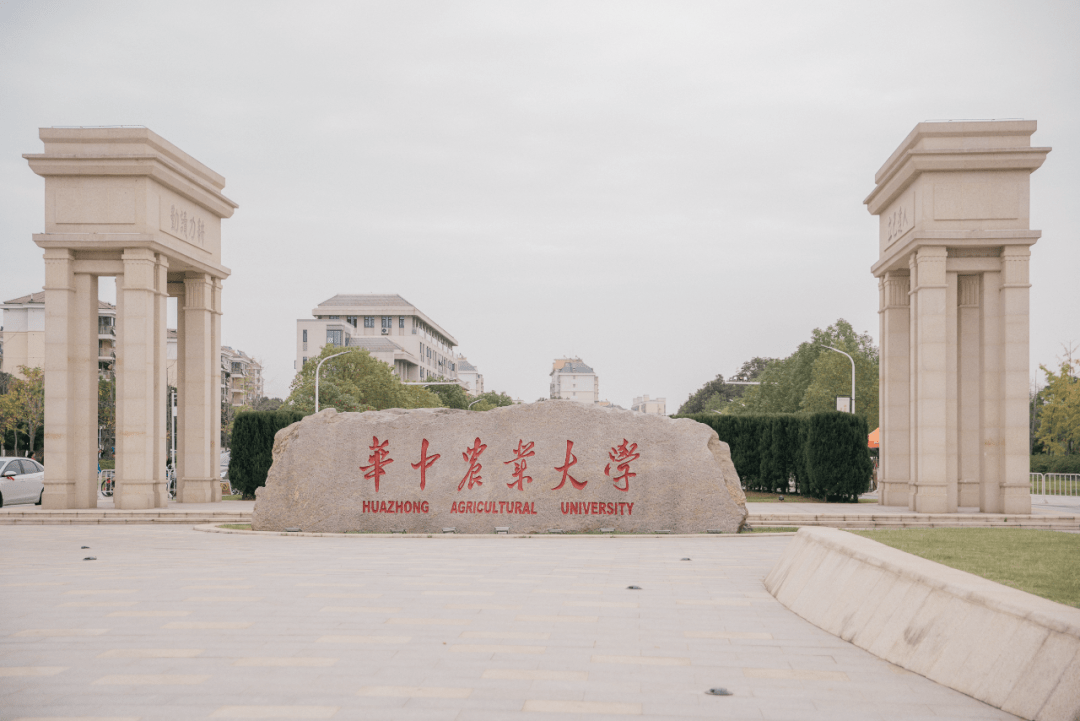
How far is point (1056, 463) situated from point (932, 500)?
21.8 metres

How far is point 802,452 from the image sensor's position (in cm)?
2133

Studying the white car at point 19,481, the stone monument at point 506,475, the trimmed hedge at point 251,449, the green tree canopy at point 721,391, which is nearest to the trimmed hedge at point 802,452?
the stone monument at point 506,475

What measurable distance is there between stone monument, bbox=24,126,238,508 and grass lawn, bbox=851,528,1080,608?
45.4 feet

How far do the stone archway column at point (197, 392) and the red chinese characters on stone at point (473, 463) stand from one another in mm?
7963

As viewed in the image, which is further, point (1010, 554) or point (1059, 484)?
point (1059, 484)

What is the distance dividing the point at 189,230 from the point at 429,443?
8.28m

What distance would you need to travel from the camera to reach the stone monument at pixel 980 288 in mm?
15672

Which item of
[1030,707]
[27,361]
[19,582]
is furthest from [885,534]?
[27,361]

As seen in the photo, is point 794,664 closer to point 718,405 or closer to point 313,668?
point 313,668

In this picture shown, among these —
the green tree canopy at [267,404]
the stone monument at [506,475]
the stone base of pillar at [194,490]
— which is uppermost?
the stone monument at [506,475]

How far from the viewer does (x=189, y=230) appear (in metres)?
17.8

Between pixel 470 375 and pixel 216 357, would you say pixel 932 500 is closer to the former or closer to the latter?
pixel 216 357

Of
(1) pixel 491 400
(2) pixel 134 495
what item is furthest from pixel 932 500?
(1) pixel 491 400

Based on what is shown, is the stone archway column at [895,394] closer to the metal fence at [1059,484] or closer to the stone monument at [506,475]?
the stone monument at [506,475]
